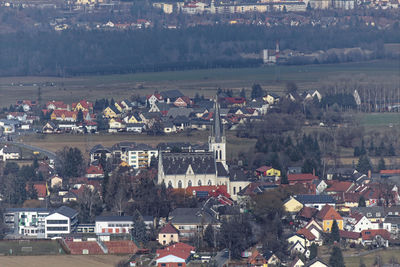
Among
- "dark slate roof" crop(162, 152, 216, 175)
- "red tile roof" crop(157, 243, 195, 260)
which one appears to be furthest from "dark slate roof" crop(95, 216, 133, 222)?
"dark slate roof" crop(162, 152, 216, 175)

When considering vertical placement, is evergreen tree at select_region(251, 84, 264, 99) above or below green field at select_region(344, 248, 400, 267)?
below

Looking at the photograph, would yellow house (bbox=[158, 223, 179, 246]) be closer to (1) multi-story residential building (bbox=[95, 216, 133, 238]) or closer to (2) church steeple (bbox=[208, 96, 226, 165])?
(1) multi-story residential building (bbox=[95, 216, 133, 238])

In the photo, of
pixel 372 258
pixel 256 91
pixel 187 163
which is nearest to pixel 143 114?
pixel 256 91

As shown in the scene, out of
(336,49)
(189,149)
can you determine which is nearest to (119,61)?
(336,49)

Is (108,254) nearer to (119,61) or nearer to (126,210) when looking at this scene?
(126,210)

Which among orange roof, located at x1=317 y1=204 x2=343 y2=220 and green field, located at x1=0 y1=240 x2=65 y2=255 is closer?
green field, located at x1=0 y1=240 x2=65 y2=255

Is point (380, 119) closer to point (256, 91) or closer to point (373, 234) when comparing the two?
point (256, 91)

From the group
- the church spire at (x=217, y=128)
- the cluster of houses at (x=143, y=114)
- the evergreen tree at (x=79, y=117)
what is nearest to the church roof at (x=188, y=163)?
the church spire at (x=217, y=128)

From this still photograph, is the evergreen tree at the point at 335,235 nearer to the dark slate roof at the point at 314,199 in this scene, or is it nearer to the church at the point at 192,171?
the dark slate roof at the point at 314,199
